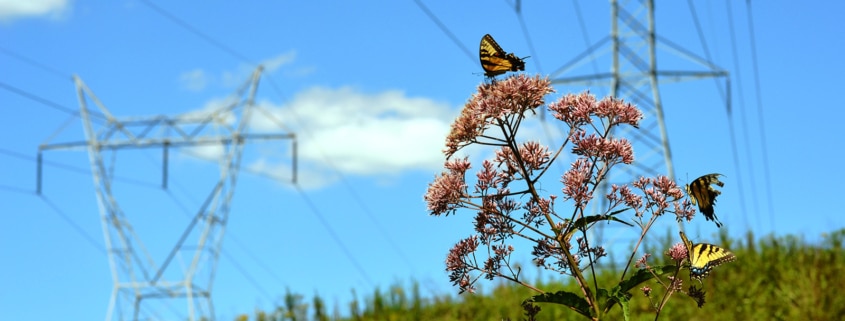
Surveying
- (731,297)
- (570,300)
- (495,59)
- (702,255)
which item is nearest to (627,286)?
(570,300)

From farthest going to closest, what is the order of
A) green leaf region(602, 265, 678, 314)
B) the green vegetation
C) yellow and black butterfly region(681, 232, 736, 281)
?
1. the green vegetation
2. yellow and black butterfly region(681, 232, 736, 281)
3. green leaf region(602, 265, 678, 314)

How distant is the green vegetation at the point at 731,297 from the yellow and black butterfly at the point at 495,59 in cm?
632

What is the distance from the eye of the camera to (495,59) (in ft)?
12.4

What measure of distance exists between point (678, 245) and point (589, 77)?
17.0 m

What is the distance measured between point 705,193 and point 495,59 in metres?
1.02

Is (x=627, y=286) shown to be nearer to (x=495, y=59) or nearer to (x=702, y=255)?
(x=702, y=255)

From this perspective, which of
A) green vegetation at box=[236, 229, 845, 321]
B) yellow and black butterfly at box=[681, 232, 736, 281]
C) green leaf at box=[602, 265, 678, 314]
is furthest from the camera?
green vegetation at box=[236, 229, 845, 321]

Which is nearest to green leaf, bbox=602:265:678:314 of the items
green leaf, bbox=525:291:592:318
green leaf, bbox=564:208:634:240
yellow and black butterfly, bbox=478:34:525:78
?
green leaf, bbox=525:291:592:318

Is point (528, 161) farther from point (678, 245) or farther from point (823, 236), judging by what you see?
point (823, 236)

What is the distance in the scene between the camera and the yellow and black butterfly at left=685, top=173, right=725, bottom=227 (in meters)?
3.71

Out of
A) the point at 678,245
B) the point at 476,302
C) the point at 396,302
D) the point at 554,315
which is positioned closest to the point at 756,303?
the point at 554,315

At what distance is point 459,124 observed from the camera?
364 centimetres

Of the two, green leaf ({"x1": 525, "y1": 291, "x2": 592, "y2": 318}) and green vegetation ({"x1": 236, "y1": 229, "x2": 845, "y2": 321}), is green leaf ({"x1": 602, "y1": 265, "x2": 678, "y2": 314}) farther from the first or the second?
green vegetation ({"x1": 236, "y1": 229, "x2": 845, "y2": 321})

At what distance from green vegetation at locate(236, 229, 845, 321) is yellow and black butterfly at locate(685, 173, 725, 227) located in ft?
19.6
